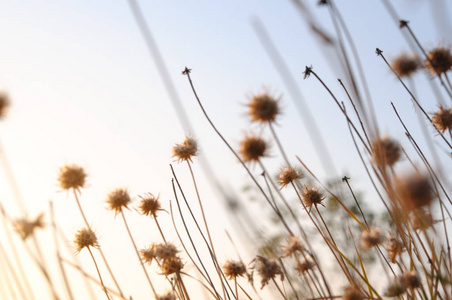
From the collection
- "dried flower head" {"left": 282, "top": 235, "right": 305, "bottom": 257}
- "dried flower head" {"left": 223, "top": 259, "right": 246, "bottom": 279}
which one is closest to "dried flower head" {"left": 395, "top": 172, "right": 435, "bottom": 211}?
"dried flower head" {"left": 282, "top": 235, "right": 305, "bottom": 257}

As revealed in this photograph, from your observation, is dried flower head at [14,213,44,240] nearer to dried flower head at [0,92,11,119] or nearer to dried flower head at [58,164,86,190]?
dried flower head at [0,92,11,119]

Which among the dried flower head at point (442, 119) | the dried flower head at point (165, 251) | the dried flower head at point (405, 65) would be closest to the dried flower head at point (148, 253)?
the dried flower head at point (165, 251)

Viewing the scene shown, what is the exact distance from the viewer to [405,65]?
91.7 inches

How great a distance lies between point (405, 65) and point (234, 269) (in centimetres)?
145

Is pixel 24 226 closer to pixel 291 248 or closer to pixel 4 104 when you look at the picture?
pixel 4 104

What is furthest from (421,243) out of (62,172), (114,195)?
(62,172)

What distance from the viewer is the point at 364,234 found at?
5.62ft

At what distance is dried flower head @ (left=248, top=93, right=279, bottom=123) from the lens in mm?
1698

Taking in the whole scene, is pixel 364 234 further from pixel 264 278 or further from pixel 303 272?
pixel 264 278

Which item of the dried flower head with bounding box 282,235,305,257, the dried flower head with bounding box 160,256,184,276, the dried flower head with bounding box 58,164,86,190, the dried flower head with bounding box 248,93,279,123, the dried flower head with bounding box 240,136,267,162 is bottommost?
the dried flower head with bounding box 282,235,305,257

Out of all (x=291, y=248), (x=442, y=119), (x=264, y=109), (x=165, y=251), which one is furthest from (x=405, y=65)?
(x=165, y=251)

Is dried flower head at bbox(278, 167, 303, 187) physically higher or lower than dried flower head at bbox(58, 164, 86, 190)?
lower

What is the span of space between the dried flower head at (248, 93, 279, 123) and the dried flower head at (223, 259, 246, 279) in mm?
778

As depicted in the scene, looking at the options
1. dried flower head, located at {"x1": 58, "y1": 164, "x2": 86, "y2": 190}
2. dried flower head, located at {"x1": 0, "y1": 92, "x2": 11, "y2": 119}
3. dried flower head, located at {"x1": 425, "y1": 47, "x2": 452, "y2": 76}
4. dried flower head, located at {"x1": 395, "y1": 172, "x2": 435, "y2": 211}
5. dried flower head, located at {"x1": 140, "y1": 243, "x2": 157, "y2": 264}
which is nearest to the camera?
dried flower head, located at {"x1": 395, "y1": 172, "x2": 435, "y2": 211}
